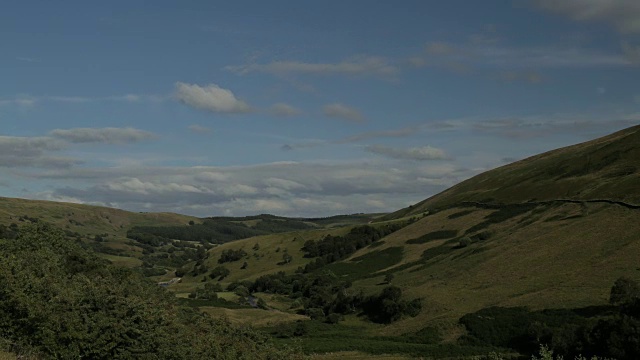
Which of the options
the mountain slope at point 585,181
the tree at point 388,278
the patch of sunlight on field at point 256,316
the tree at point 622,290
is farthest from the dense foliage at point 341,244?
the tree at point 622,290

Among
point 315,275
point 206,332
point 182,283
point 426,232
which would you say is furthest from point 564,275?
point 182,283

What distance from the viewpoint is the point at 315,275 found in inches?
6093

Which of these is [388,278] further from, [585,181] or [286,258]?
[286,258]

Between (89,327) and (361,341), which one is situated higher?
(89,327)

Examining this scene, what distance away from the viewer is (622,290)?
70.8m

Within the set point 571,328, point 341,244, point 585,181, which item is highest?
point 585,181

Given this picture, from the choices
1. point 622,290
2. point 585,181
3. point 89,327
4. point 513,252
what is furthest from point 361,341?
point 585,181

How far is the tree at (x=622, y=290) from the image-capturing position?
69312 mm

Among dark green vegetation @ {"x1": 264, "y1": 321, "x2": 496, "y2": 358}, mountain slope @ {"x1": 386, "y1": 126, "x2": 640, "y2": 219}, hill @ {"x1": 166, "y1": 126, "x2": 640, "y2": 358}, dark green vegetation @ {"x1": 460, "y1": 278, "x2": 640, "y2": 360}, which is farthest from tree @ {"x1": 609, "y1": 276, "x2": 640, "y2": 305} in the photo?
mountain slope @ {"x1": 386, "y1": 126, "x2": 640, "y2": 219}

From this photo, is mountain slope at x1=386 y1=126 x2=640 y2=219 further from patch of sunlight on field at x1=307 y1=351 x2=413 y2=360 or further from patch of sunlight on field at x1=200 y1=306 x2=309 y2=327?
patch of sunlight on field at x1=200 y1=306 x2=309 y2=327

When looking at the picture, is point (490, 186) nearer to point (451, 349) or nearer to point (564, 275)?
point (564, 275)

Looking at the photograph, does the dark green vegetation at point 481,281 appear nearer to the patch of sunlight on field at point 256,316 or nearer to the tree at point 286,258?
the patch of sunlight on field at point 256,316

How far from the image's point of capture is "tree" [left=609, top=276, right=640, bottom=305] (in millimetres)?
69312

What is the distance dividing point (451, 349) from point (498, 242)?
47151 millimetres
